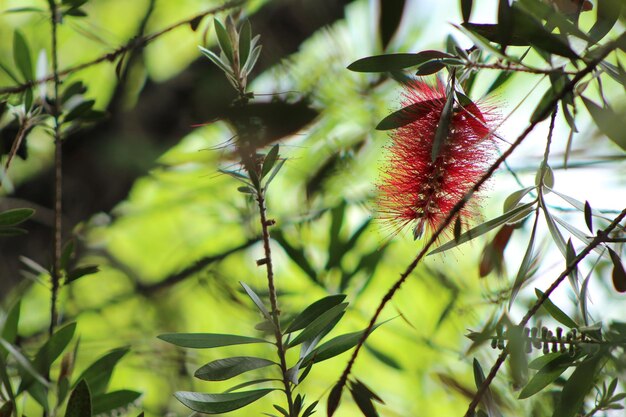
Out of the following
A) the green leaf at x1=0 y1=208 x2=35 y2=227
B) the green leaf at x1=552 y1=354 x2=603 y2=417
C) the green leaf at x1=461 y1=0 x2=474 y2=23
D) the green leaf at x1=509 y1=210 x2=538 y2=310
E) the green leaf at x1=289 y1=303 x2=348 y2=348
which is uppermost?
the green leaf at x1=461 y1=0 x2=474 y2=23

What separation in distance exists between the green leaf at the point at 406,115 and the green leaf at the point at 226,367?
167mm

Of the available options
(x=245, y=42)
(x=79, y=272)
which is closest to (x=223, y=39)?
(x=245, y=42)

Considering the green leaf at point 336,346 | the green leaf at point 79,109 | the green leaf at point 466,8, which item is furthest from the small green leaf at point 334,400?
the green leaf at point 79,109

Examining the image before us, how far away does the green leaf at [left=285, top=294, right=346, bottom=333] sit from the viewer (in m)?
0.40

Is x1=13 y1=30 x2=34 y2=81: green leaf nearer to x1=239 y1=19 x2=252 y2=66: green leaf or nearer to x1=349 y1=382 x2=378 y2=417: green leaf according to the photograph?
x1=239 y1=19 x2=252 y2=66: green leaf

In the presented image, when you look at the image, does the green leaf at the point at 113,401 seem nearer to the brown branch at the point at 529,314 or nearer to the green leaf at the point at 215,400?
the green leaf at the point at 215,400

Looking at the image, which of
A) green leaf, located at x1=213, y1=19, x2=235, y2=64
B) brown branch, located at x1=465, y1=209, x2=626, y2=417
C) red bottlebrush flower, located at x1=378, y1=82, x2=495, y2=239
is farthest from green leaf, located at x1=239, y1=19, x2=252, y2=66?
brown branch, located at x1=465, y1=209, x2=626, y2=417

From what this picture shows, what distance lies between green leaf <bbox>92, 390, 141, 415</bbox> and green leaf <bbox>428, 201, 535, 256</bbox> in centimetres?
22

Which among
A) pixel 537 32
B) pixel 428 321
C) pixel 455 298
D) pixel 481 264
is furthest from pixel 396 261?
pixel 537 32

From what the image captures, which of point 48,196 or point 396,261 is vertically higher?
point 48,196

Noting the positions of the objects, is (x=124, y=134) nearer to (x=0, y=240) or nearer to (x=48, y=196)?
(x=48, y=196)

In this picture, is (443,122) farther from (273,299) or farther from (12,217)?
(12,217)

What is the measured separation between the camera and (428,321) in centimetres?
125

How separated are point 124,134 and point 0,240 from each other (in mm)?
311
